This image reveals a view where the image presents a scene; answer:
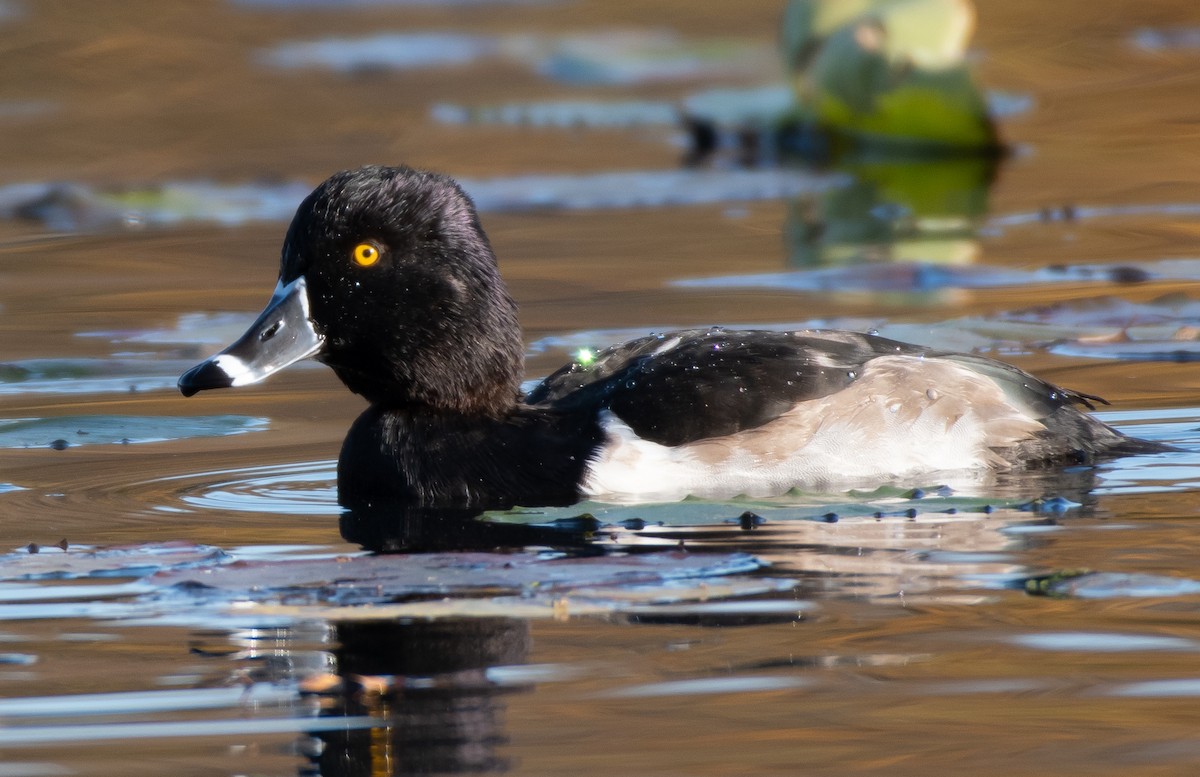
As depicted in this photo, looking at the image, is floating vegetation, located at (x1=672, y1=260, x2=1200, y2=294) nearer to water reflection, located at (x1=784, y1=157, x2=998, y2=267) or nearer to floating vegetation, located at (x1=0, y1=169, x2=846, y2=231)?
water reflection, located at (x1=784, y1=157, x2=998, y2=267)

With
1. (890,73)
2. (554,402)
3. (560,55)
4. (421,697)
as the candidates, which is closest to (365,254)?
(554,402)

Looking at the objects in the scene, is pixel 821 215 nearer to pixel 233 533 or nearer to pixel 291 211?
pixel 291 211

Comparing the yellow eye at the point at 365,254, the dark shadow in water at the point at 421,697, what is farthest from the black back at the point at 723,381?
the dark shadow in water at the point at 421,697

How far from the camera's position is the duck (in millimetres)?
Answer: 5922

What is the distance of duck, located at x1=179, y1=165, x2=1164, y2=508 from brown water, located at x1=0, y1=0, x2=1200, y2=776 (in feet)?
1.03

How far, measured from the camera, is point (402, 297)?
6.14 meters

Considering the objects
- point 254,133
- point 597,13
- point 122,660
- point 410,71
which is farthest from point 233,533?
point 597,13

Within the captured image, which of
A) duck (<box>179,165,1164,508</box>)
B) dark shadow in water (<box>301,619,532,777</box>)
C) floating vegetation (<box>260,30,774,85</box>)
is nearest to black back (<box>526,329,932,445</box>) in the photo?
duck (<box>179,165,1164,508</box>)

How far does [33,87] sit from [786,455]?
13.5m

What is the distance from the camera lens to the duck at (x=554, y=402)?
5922mm

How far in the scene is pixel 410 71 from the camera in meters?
19.4

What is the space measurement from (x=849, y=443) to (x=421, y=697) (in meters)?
2.38

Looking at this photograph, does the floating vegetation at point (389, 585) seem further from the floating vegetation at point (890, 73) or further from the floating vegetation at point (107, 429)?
the floating vegetation at point (890, 73)

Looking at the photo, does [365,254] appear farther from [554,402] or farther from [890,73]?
[890,73]
